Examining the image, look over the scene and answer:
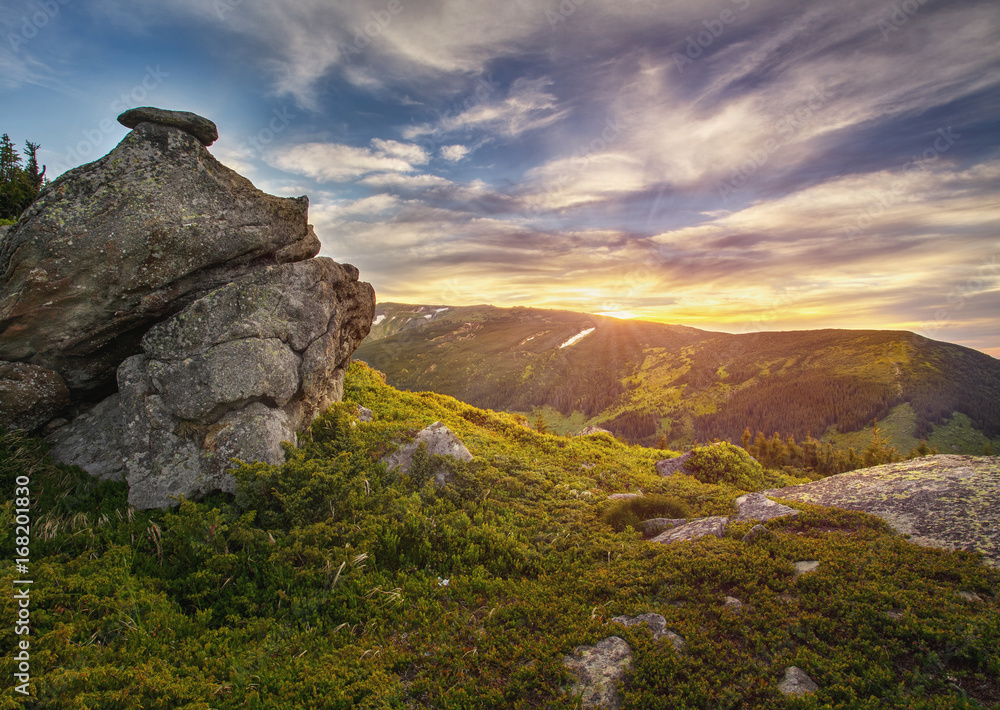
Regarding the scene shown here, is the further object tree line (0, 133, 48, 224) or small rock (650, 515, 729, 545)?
tree line (0, 133, 48, 224)

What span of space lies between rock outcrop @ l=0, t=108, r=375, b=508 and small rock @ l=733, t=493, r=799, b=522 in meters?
14.9

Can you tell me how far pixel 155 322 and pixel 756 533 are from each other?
64.3 ft

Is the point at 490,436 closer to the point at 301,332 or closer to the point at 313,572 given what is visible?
the point at 301,332

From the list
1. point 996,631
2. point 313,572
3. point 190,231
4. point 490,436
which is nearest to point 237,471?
point 313,572

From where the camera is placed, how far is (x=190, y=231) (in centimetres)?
1434

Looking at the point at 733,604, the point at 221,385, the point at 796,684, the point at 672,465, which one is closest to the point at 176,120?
the point at 221,385

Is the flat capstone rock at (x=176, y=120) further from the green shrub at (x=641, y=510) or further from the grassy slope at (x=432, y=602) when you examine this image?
the green shrub at (x=641, y=510)

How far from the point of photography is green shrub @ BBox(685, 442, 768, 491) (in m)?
20.7

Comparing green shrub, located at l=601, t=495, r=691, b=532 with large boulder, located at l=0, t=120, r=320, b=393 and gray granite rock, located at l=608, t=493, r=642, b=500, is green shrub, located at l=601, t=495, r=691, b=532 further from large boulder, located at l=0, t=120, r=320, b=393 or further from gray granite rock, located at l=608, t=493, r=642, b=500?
large boulder, located at l=0, t=120, r=320, b=393

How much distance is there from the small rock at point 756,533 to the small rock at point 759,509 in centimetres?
139

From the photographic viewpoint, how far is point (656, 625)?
344 inches

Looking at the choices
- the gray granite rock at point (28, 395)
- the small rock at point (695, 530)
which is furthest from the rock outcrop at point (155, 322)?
the small rock at point (695, 530)

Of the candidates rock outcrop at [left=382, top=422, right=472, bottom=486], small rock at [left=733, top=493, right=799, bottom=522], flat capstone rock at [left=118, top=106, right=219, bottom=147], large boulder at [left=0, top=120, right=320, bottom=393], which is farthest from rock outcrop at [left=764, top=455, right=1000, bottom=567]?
flat capstone rock at [left=118, top=106, right=219, bottom=147]

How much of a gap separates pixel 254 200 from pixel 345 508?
11940 millimetres
